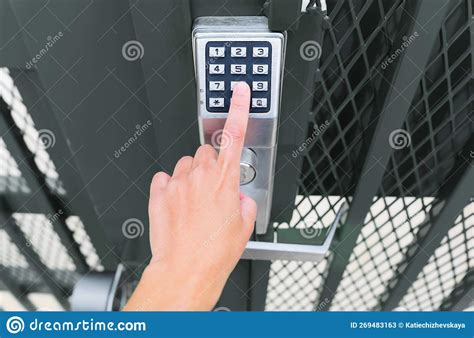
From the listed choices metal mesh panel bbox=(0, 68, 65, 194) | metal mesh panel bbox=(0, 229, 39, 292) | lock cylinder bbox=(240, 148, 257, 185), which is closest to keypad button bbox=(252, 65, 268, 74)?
lock cylinder bbox=(240, 148, 257, 185)

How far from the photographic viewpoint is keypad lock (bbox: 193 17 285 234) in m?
0.67

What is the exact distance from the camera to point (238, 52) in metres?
0.68

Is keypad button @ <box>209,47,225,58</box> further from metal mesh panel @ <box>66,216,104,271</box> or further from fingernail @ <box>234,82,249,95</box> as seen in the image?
metal mesh panel @ <box>66,216,104,271</box>

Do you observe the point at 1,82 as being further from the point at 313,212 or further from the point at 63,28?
the point at 313,212

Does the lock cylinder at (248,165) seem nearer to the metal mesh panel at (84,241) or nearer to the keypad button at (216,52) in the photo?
the keypad button at (216,52)

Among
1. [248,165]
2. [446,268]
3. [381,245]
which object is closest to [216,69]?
[248,165]

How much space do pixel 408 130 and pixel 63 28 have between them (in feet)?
2.12

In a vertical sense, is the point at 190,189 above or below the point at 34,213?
below

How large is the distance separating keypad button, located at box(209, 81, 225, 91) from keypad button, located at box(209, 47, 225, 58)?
41 mm

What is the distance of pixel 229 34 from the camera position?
67 centimetres

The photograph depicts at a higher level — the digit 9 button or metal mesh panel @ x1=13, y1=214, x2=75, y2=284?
metal mesh panel @ x1=13, y1=214, x2=75, y2=284

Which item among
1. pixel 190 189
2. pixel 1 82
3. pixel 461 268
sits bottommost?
pixel 190 189

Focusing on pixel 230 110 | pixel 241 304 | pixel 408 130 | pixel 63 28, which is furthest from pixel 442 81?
pixel 241 304

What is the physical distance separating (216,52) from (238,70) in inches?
1.7
